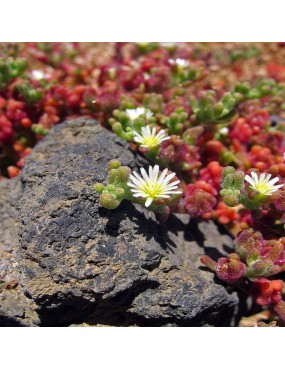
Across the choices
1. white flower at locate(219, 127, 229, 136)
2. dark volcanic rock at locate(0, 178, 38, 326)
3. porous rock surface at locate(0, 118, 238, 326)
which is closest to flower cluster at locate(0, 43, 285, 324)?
white flower at locate(219, 127, 229, 136)

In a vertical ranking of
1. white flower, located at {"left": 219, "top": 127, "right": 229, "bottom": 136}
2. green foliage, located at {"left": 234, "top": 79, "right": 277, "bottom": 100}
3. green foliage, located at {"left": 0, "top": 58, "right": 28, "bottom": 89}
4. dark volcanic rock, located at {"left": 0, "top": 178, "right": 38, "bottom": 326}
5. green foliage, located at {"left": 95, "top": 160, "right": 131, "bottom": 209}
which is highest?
green foliage, located at {"left": 234, "top": 79, "right": 277, "bottom": 100}

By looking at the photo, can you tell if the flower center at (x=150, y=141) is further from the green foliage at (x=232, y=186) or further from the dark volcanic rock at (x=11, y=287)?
the dark volcanic rock at (x=11, y=287)

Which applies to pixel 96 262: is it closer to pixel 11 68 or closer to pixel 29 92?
pixel 29 92

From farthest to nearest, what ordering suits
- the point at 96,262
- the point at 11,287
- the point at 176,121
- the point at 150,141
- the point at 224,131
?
the point at 224,131 → the point at 176,121 → the point at 150,141 → the point at 11,287 → the point at 96,262

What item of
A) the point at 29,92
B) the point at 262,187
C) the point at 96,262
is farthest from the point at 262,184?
the point at 29,92

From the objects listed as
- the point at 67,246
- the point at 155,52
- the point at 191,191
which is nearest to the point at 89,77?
the point at 155,52

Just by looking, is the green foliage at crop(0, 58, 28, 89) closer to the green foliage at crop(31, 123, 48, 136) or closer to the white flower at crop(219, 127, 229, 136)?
the green foliage at crop(31, 123, 48, 136)

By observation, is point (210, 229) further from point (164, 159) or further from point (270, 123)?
point (270, 123)

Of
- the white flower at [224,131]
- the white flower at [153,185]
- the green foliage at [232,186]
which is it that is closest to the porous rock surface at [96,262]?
the white flower at [153,185]
